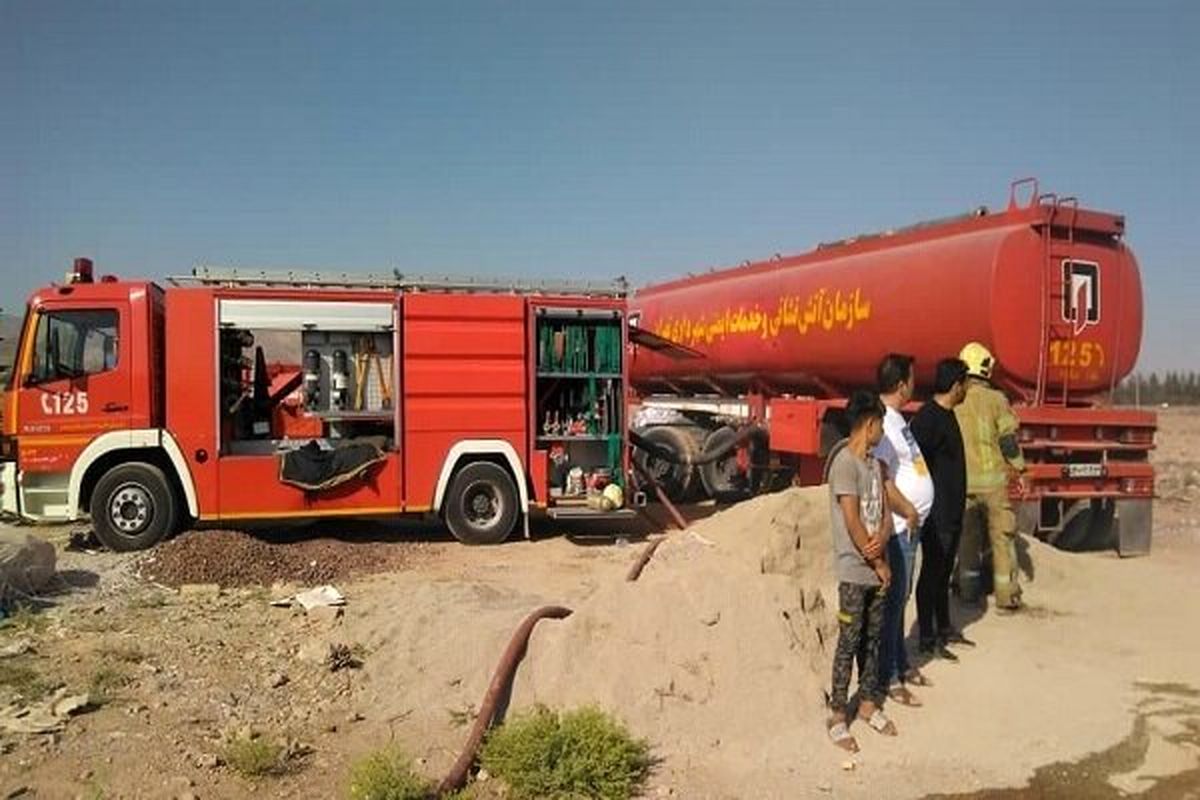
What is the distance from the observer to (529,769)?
4586mm

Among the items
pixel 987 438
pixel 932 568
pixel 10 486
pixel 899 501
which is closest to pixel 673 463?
pixel 987 438

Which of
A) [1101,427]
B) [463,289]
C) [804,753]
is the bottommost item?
[804,753]

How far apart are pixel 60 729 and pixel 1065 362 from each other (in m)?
9.55

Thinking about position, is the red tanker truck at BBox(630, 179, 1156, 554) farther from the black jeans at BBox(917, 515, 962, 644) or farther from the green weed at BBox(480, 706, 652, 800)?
the green weed at BBox(480, 706, 652, 800)

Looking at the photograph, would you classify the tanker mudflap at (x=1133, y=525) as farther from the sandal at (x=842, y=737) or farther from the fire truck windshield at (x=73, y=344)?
the fire truck windshield at (x=73, y=344)

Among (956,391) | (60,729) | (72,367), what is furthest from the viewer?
(72,367)

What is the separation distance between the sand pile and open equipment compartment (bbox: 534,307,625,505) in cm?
503

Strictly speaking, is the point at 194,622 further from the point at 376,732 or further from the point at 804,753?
the point at 804,753

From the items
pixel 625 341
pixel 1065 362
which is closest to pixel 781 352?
pixel 625 341

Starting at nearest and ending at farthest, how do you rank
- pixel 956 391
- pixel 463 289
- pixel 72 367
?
1. pixel 956 391
2. pixel 72 367
3. pixel 463 289

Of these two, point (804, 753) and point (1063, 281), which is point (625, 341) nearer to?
point (1063, 281)

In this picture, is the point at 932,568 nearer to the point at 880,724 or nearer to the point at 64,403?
the point at 880,724

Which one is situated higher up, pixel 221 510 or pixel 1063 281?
pixel 1063 281

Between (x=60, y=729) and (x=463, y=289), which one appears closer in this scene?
(x=60, y=729)
